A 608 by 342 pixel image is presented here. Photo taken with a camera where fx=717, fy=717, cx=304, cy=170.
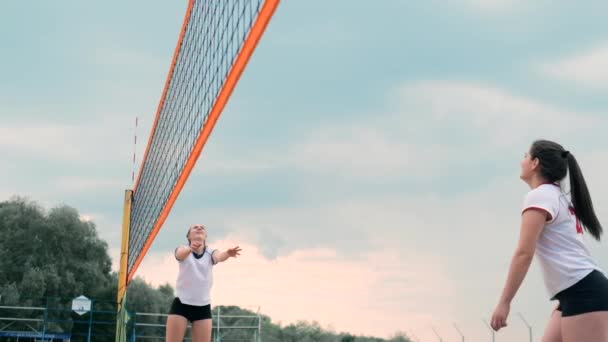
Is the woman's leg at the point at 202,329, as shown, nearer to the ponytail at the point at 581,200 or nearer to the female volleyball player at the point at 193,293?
the female volleyball player at the point at 193,293

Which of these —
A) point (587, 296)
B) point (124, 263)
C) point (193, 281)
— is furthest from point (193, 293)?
point (124, 263)

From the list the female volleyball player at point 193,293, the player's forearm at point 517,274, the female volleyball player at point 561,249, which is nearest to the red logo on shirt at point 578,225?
the female volleyball player at point 561,249

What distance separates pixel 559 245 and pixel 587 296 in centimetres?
25

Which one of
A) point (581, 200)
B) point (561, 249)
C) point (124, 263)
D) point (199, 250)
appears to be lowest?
point (561, 249)

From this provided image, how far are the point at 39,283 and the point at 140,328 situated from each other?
5.43 m

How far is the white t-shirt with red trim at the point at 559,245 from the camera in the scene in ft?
10.2

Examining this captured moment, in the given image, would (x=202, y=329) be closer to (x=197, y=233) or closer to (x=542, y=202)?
(x=197, y=233)

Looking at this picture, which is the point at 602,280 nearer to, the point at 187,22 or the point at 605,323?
the point at 605,323

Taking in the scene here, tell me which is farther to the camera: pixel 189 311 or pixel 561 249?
pixel 189 311

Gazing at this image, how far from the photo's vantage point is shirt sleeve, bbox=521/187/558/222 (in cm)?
309

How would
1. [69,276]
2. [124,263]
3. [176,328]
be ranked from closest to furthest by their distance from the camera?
[176,328] → [124,263] → [69,276]

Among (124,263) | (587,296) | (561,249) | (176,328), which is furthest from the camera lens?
(124,263)

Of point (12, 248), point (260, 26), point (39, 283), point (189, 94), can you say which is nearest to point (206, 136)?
point (189, 94)

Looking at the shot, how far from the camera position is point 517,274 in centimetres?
305
